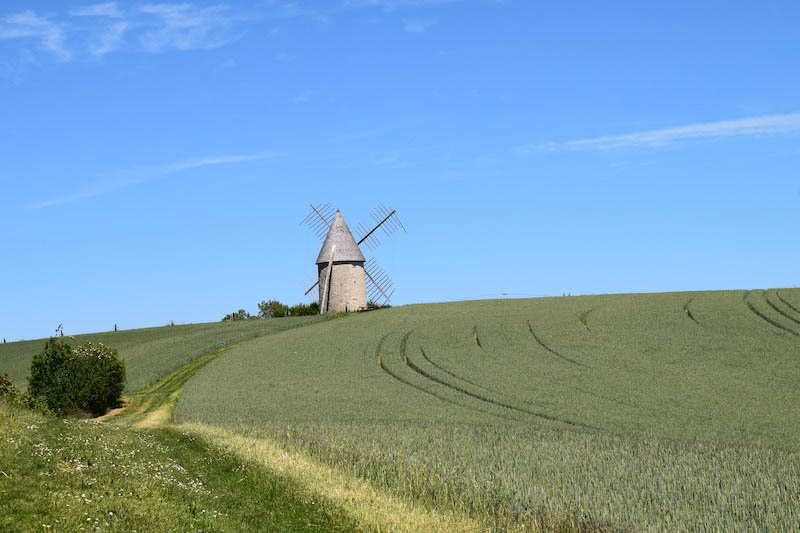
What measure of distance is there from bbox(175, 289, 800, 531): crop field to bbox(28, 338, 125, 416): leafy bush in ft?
13.8

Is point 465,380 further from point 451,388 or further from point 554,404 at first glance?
point 554,404

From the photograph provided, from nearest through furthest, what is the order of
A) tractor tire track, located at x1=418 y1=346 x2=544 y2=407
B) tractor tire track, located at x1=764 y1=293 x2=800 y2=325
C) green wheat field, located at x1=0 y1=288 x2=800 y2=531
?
1. green wheat field, located at x1=0 y1=288 x2=800 y2=531
2. tractor tire track, located at x1=418 y1=346 x2=544 y2=407
3. tractor tire track, located at x1=764 y1=293 x2=800 y2=325

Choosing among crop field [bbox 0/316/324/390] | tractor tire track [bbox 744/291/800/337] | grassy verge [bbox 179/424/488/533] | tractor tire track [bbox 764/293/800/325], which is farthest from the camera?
crop field [bbox 0/316/324/390]

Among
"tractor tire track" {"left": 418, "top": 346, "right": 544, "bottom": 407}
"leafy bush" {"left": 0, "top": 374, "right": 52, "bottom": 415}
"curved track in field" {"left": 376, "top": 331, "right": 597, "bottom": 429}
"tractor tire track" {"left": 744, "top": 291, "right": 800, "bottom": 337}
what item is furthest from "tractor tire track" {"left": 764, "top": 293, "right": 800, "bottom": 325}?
"leafy bush" {"left": 0, "top": 374, "right": 52, "bottom": 415}

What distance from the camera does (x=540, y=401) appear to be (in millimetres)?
30891

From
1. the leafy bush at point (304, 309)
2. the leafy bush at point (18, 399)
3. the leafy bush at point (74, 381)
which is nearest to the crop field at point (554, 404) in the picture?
the leafy bush at point (74, 381)

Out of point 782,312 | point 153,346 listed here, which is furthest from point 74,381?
point 782,312

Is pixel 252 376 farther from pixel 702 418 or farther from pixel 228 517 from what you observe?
pixel 228 517

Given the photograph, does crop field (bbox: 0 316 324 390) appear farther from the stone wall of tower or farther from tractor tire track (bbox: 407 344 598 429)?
tractor tire track (bbox: 407 344 598 429)

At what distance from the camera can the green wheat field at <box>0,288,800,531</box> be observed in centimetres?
1562

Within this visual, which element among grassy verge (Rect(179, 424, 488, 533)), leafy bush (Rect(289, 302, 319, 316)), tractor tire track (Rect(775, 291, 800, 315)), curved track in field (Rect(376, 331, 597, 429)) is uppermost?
leafy bush (Rect(289, 302, 319, 316))

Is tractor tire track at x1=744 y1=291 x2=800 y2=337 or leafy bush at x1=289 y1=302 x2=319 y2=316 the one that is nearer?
tractor tire track at x1=744 y1=291 x2=800 y2=337

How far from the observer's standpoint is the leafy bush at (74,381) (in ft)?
121

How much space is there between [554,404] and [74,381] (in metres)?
23.1
